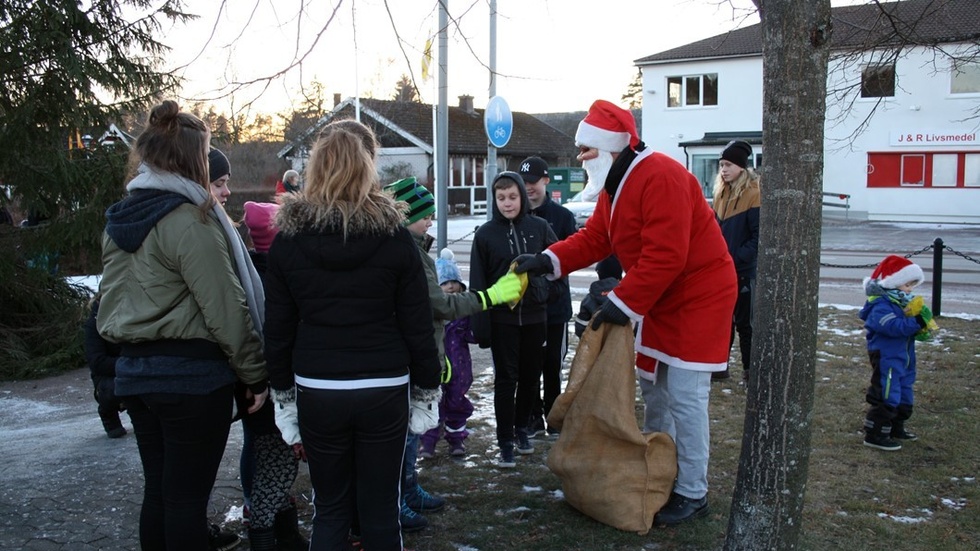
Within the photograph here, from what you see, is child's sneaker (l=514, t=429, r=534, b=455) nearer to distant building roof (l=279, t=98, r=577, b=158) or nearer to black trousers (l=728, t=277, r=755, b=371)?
black trousers (l=728, t=277, r=755, b=371)

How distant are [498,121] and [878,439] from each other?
20.0ft

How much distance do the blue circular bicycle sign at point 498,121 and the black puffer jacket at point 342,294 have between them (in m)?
6.92

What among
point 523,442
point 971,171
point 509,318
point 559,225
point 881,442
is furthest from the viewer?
point 971,171

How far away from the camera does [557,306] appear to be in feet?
17.6

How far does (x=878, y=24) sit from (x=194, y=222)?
5098 millimetres

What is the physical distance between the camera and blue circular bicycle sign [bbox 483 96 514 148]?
32.0ft

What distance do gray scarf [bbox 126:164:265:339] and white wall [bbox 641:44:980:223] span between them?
26441mm

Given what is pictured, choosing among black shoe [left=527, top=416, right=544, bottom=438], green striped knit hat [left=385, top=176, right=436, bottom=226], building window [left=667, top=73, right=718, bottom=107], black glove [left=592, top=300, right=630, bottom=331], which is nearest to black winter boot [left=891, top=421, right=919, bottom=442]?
black shoe [left=527, top=416, right=544, bottom=438]

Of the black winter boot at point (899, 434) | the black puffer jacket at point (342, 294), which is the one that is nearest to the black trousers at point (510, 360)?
the black puffer jacket at point (342, 294)

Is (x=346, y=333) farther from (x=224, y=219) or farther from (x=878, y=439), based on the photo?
(x=878, y=439)

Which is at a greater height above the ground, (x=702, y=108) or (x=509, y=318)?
(x=702, y=108)

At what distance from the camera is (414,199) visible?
389 centimetres

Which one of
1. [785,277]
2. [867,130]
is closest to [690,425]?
[785,277]

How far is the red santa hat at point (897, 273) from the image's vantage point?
16.3 feet
